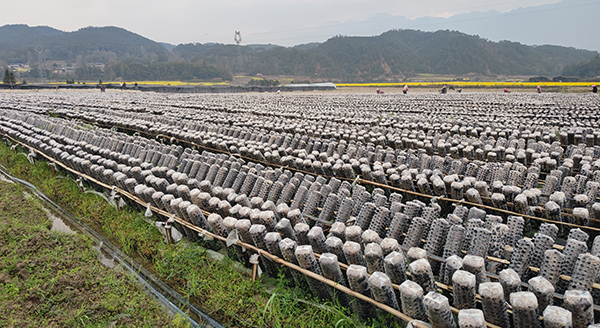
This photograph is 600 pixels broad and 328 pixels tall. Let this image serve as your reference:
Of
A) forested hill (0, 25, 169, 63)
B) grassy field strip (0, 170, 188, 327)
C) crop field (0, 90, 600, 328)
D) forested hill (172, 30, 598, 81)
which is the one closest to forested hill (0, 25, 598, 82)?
forested hill (172, 30, 598, 81)

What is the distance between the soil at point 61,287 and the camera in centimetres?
404

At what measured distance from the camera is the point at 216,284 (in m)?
4.52

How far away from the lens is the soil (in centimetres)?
404

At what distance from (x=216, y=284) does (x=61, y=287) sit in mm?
1999

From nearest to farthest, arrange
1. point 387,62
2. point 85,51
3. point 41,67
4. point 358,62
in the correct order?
1. point 41,67
2. point 387,62
3. point 358,62
4. point 85,51

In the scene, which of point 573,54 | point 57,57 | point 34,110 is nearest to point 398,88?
point 34,110

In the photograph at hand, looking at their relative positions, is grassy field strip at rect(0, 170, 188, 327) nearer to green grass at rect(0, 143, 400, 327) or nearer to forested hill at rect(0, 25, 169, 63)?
green grass at rect(0, 143, 400, 327)

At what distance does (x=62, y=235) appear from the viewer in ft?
19.1

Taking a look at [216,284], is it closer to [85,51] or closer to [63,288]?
[63,288]

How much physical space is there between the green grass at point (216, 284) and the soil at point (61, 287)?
0.49 m

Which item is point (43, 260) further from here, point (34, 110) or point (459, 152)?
point (34, 110)

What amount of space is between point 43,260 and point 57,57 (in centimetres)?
17960

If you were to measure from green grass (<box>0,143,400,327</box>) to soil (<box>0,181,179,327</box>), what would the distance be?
490 millimetres

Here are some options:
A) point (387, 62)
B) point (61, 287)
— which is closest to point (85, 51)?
point (387, 62)
